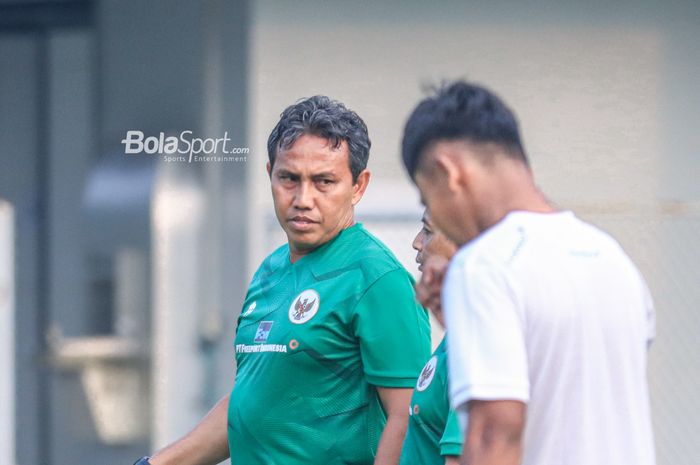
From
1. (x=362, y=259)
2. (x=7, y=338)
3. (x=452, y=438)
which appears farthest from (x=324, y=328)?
(x=7, y=338)

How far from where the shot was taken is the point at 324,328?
2.37m

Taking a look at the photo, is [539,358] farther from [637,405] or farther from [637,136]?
[637,136]

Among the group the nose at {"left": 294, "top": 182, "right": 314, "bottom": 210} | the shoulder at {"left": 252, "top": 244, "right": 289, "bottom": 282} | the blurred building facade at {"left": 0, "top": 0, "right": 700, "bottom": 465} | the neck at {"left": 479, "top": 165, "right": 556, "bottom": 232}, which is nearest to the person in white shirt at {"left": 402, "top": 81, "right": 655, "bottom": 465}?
the neck at {"left": 479, "top": 165, "right": 556, "bottom": 232}

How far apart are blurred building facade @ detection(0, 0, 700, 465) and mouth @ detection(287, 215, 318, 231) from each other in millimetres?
2027

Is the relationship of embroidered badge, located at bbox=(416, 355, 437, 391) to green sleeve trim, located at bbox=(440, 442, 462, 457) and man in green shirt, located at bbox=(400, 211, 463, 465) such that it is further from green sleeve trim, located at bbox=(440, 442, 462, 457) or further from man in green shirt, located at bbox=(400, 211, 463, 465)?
green sleeve trim, located at bbox=(440, 442, 462, 457)

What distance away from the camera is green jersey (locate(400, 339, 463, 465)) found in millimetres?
2035

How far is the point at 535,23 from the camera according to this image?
489 centimetres

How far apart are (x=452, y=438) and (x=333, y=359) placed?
0.49 meters

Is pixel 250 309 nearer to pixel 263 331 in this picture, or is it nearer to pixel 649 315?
pixel 263 331

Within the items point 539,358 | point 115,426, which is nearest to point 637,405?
point 539,358

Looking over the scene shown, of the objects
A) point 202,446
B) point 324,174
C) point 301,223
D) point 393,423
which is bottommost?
point 202,446

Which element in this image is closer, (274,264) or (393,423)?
(393,423)

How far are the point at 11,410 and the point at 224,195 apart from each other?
1378 millimetres

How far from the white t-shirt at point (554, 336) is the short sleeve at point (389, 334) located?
2.50ft
